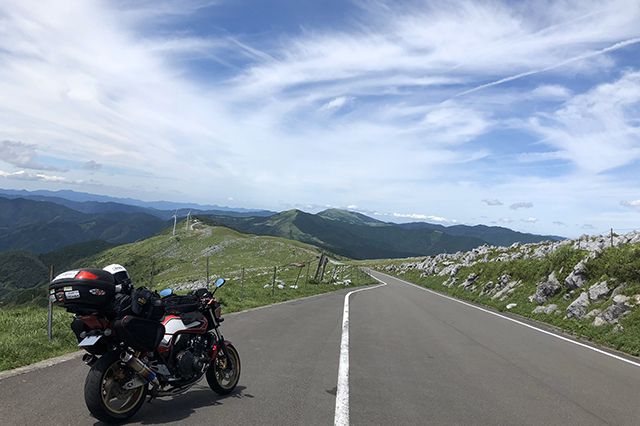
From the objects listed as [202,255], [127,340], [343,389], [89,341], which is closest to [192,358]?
[127,340]

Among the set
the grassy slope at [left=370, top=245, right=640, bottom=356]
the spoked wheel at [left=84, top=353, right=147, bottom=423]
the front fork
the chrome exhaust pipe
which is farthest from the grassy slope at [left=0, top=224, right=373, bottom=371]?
the grassy slope at [left=370, top=245, right=640, bottom=356]

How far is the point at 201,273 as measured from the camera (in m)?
88.2

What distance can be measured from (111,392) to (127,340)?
2.16ft

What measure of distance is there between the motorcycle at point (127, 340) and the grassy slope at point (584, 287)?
11.6 metres

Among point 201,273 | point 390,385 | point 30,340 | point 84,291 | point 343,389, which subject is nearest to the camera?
point 84,291

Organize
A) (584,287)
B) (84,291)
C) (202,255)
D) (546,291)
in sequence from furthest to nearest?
(202,255)
(546,291)
(584,287)
(84,291)

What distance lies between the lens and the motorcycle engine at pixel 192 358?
6121mm

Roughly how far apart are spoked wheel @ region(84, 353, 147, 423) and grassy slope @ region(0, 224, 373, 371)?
7.06 ft

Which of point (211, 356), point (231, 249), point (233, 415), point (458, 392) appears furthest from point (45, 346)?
point (231, 249)

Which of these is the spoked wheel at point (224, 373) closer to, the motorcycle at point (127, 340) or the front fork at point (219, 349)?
the front fork at point (219, 349)

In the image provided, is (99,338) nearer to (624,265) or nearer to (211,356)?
(211,356)

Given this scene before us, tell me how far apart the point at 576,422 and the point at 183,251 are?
13784 centimetres

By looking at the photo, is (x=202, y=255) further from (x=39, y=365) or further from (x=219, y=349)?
(x=219, y=349)

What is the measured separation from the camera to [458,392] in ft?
24.2
